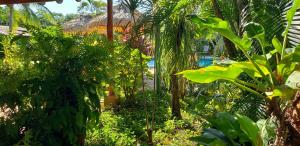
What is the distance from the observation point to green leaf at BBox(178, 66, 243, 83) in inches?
126

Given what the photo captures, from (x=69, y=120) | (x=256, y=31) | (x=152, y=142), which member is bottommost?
(x=152, y=142)

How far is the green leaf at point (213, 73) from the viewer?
10.5 ft

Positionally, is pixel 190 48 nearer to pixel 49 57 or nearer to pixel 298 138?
pixel 49 57

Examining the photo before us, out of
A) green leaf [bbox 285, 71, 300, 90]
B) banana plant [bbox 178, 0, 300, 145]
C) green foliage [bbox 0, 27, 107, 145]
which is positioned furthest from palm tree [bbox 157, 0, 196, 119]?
green leaf [bbox 285, 71, 300, 90]

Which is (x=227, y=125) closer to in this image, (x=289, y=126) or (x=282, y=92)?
(x=289, y=126)

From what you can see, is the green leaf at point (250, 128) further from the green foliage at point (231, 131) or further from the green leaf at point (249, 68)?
the green leaf at point (249, 68)

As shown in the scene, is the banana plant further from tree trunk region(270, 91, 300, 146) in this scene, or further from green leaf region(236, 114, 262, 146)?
green leaf region(236, 114, 262, 146)

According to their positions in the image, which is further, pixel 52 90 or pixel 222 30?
pixel 52 90

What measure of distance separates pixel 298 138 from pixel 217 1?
9.83ft

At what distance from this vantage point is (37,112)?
14.5 ft

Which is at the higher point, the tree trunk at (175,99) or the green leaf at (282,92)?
the green leaf at (282,92)

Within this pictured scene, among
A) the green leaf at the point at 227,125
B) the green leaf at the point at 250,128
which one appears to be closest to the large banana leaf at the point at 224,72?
the green leaf at the point at 250,128

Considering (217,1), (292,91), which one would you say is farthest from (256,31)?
(217,1)

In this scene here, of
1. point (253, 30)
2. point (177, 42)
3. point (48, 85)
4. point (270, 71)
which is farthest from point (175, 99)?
point (270, 71)
